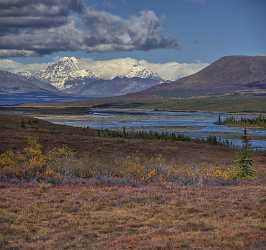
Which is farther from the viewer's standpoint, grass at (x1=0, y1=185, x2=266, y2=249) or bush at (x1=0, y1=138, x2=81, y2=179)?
bush at (x1=0, y1=138, x2=81, y2=179)

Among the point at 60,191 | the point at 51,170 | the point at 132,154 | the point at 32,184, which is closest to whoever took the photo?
the point at 60,191

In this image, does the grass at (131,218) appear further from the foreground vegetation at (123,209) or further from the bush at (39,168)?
the bush at (39,168)

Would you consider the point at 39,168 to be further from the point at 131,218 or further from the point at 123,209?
the point at 131,218

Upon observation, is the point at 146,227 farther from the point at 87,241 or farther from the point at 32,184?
the point at 32,184

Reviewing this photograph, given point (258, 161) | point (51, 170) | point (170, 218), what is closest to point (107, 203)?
point (170, 218)

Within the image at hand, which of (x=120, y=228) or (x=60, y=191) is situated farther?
(x=60, y=191)

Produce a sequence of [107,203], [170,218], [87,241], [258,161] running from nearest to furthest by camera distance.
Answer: [87,241] < [170,218] < [107,203] < [258,161]

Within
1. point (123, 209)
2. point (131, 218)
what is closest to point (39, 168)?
point (123, 209)

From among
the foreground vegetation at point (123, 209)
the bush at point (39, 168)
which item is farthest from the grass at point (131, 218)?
the bush at point (39, 168)

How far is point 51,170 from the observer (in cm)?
3566

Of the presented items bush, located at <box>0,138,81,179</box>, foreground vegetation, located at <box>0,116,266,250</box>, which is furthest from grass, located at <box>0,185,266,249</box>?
bush, located at <box>0,138,81,179</box>

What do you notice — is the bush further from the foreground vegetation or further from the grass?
the grass

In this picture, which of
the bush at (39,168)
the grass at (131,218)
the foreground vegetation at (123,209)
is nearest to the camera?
the grass at (131,218)

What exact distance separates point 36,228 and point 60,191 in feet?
26.6
